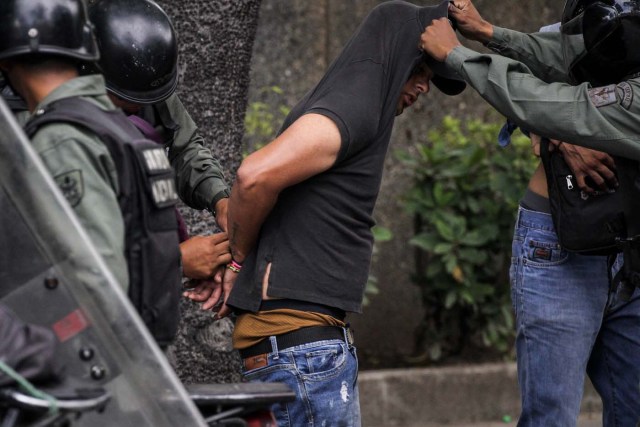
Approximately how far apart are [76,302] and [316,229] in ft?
3.26

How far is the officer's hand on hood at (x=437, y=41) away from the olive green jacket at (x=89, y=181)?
119 centimetres

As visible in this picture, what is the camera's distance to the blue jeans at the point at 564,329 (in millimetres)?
3766

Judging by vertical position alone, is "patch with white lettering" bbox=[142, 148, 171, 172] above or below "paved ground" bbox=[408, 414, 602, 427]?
above

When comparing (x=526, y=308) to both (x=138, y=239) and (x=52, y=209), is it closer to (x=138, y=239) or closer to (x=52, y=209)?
(x=138, y=239)

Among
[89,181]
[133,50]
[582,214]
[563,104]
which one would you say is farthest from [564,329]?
[89,181]

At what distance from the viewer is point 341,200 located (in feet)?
10.2

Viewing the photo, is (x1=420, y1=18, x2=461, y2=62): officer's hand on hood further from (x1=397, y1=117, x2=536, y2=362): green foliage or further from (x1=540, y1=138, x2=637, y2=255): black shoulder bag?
(x1=397, y1=117, x2=536, y2=362): green foliage

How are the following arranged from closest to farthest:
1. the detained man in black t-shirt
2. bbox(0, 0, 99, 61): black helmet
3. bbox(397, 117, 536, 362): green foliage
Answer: bbox(0, 0, 99, 61): black helmet, the detained man in black t-shirt, bbox(397, 117, 536, 362): green foliage

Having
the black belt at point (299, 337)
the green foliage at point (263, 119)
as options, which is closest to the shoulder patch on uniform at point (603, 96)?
the black belt at point (299, 337)

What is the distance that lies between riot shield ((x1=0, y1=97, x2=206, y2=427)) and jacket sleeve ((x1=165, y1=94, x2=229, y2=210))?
4.76 ft

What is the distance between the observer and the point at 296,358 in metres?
3.04

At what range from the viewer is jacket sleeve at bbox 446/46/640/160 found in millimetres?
3334

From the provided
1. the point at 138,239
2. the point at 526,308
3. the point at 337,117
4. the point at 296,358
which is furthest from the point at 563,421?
the point at 138,239

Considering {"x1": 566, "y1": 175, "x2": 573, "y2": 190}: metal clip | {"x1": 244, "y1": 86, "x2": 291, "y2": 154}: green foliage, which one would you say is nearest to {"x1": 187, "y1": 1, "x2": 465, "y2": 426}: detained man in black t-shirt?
{"x1": 566, "y1": 175, "x2": 573, "y2": 190}: metal clip
